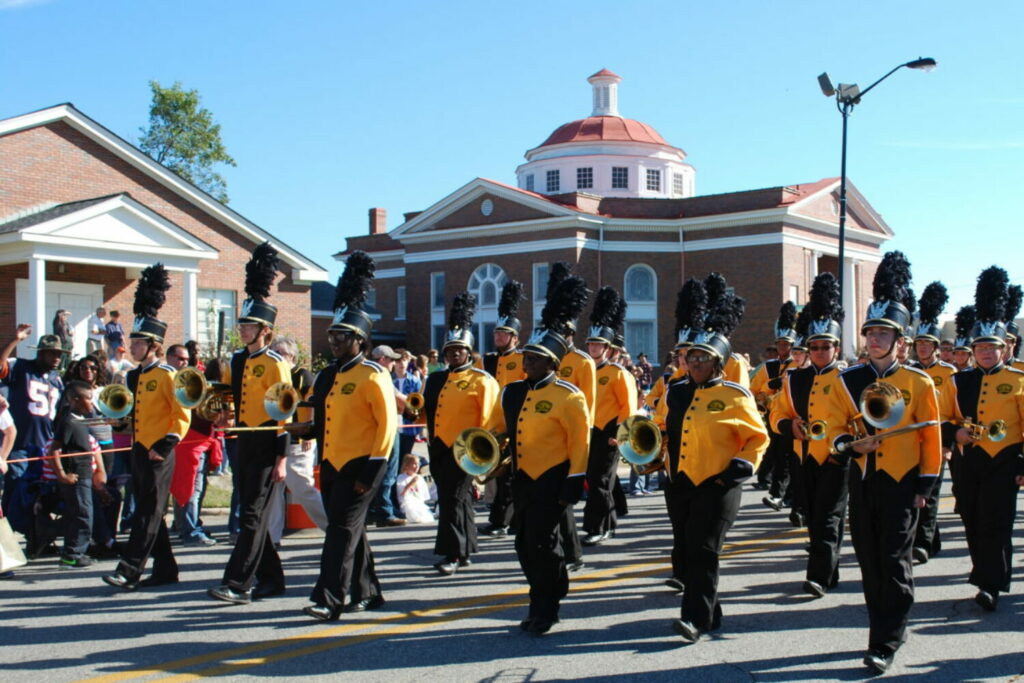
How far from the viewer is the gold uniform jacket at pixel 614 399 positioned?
10.3 meters

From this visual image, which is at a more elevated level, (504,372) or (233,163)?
(233,163)

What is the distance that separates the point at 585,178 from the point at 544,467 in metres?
51.1

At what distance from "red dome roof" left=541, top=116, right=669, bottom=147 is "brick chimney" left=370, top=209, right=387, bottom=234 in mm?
9837

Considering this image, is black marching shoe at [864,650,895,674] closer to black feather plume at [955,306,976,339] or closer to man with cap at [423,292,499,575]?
man with cap at [423,292,499,575]

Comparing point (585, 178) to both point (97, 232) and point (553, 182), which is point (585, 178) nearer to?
point (553, 182)

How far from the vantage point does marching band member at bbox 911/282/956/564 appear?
8961 mm

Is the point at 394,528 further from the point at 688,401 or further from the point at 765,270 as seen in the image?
the point at 765,270

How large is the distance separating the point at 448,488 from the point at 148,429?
2.40m

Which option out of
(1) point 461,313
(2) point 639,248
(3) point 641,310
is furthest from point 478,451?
(2) point 639,248

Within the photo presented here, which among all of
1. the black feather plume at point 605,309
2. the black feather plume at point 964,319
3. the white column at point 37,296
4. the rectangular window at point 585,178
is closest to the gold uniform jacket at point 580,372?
the black feather plume at point 605,309

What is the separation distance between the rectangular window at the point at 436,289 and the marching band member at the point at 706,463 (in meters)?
43.6

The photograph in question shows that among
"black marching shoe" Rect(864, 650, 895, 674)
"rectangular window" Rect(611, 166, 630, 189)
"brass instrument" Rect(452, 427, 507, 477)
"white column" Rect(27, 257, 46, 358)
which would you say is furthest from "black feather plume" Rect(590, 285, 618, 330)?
"rectangular window" Rect(611, 166, 630, 189)

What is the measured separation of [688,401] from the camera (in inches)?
265

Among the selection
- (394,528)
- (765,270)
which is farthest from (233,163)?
(394,528)
